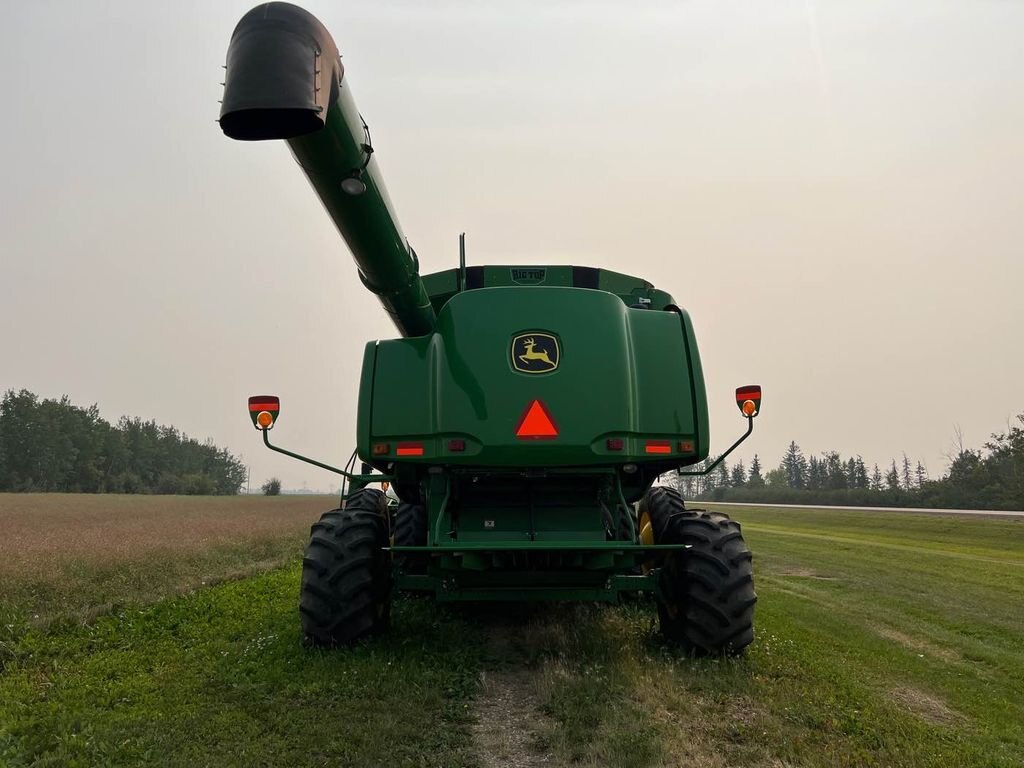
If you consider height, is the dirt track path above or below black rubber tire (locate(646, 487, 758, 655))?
below

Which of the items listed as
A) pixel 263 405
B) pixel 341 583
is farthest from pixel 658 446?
pixel 263 405

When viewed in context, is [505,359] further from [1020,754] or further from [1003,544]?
[1003,544]

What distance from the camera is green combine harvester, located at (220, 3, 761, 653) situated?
5.49m

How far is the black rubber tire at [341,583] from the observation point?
5.52 m

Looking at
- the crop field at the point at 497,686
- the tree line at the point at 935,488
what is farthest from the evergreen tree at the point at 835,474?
the crop field at the point at 497,686

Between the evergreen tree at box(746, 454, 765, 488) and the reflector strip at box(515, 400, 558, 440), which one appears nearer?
the reflector strip at box(515, 400, 558, 440)

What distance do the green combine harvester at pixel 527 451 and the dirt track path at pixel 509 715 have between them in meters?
0.61

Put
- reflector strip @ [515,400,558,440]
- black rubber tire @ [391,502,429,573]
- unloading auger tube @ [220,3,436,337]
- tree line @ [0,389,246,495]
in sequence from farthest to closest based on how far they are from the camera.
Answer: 1. tree line @ [0,389,246,495]
2. black rubber tire @ [391,502,429,573]
3. reflector strip @ [515,400,558,440]
4. unloading auger tube @ [220,3,436,337]

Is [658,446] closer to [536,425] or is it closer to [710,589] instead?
[536,425]

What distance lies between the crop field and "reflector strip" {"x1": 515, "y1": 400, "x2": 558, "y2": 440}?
1774 millimetres

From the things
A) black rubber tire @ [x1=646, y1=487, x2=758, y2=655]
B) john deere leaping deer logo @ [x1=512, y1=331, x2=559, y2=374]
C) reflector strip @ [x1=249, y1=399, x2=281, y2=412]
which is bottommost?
black rubber tire @ [x1=646, y1=487, x2=758, y2=655]

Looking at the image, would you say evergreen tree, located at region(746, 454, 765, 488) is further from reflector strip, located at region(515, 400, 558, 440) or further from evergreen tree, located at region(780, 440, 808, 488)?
reflector strip, located at region(515, 400, 558, 440)

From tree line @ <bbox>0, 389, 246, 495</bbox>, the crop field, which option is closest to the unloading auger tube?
the crop field

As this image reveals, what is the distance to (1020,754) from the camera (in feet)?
13.3
